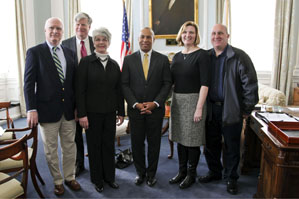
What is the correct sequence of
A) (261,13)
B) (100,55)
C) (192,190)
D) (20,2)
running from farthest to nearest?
(261,13) → (20,2) → (192,190) → (100,55)

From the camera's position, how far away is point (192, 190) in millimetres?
2242

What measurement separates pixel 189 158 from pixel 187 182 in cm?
23

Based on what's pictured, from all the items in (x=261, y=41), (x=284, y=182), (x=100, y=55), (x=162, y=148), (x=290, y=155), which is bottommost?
(x=162, y=148)

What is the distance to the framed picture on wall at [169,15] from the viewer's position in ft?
18.2

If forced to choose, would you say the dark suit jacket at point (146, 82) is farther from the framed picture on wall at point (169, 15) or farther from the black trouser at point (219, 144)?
the framed picture on wall at point (169, 15)

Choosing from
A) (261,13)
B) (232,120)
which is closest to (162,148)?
(232,120)

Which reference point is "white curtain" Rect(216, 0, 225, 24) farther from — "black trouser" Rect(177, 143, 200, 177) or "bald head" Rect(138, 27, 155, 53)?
"black trouser" Rect(177, 143, 200, 177)

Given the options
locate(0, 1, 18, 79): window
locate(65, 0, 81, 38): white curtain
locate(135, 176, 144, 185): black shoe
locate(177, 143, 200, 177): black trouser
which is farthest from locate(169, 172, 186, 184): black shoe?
locate(65, 0, 81, 38): white curtain

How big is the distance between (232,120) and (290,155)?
652mm

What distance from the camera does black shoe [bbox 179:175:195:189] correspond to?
2.27 metres

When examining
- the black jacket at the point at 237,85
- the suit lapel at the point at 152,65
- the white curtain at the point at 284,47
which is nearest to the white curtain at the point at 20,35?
the suit lapel at the point at 152,65

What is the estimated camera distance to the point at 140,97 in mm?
2170

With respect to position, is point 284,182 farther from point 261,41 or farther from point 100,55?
point 261,41

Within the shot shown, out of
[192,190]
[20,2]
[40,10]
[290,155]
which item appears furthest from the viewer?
[40,10]
